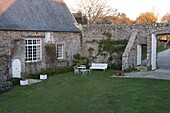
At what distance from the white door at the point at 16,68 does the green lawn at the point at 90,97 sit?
243 centimetres

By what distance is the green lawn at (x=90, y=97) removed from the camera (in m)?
9.49

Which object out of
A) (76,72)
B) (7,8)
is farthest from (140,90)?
(7,8)

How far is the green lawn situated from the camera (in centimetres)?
949

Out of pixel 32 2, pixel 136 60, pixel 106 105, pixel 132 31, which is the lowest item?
pixel 106 105

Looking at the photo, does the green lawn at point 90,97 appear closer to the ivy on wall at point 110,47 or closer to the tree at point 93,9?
the ivy on wall at point 110,47

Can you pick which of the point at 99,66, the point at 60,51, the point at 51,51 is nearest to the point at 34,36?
the point at 51,51

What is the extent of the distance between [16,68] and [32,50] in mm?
2130

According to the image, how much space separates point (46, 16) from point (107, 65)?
6.69 metres

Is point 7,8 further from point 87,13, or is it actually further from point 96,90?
point 87,13

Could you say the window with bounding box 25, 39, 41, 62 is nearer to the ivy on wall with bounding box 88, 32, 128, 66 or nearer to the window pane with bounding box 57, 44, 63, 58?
the window pane with bounding box 57, 44, 63, 58

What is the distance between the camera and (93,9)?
34.5 m

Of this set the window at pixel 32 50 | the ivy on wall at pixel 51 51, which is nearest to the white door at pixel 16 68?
the window at pixel 32 50

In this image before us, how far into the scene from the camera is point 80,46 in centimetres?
2427

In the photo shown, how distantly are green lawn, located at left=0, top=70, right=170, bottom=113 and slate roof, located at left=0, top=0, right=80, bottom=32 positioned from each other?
15.7ft
